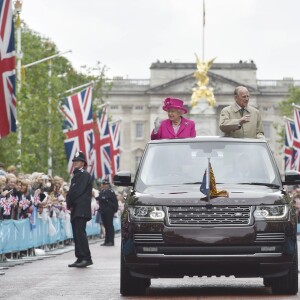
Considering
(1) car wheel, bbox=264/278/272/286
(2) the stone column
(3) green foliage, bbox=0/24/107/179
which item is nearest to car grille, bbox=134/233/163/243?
(1) car wheel, bbox=264/278/272/286

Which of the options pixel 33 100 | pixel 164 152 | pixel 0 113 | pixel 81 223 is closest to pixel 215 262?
pixel 164 152

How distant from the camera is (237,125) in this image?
16000mm

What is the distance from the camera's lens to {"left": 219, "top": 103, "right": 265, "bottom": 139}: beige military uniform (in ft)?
52.7

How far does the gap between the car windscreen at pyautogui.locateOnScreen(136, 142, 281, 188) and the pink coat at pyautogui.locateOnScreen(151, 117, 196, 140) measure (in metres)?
0.92

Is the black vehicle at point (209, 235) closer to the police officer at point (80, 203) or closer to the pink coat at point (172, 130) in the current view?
the pink coat at point (172, 130)

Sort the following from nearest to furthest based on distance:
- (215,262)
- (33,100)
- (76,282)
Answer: (215,262) → (76,282) → (33,100)

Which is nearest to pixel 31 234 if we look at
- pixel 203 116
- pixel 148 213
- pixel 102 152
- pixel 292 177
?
pixel 292 177

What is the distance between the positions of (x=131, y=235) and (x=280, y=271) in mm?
1651

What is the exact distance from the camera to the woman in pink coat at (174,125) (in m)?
16.4

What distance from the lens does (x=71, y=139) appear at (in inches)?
1716

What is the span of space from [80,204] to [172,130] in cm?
535

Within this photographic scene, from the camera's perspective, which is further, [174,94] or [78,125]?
[174,94]

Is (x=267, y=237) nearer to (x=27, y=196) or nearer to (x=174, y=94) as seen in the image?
(x=27, y=196)

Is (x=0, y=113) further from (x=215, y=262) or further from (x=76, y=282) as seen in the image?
(x=215, y=262)
